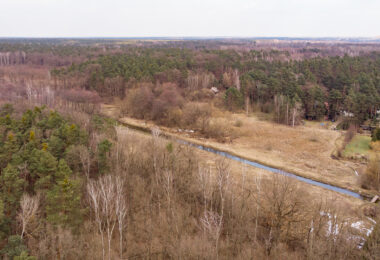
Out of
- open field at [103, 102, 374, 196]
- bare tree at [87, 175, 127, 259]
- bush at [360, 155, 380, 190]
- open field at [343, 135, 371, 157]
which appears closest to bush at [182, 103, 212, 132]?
open field at [103, 102, 374, 196]

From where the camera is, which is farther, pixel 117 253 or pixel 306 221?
pixel 306 221

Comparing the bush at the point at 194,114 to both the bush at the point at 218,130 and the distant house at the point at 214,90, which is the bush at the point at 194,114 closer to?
the bush at the point at 218,130

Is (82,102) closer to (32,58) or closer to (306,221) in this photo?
(306,221)

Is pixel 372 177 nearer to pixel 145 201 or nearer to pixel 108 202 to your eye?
pixel 145 201

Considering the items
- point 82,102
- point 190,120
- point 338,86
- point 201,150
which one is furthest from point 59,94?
point 338,86

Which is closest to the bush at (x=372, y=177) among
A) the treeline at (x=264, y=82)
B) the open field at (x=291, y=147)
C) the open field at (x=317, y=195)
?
the open field at (x=291, y=147)

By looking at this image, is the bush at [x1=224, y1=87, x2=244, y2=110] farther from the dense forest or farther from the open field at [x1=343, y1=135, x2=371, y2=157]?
the open field at [x1=343, y1=135, x2=371, y2=157]
